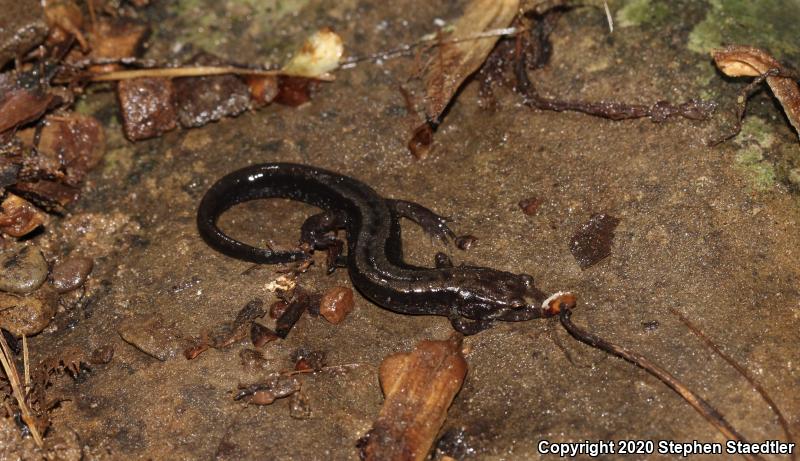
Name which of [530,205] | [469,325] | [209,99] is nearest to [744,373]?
[469,325]

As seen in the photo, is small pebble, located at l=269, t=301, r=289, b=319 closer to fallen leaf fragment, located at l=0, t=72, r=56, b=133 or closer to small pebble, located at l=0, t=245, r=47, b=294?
small pebble, located at l=0, t=245, r=47, b=294

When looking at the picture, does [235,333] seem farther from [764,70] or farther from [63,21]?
[764,70]

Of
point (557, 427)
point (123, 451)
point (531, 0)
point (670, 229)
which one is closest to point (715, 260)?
point (670, 229)

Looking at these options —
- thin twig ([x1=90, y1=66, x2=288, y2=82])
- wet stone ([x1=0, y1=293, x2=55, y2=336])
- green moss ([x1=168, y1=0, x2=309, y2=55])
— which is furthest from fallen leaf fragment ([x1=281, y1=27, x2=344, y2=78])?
wet stone ([x1=0, y1=293, x2=55, y2=336])

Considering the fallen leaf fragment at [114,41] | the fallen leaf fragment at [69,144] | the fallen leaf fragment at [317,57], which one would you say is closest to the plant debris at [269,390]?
the fallen leaf fragment at [69,144]

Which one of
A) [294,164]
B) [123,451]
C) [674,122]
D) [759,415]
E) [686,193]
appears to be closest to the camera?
[759,415]

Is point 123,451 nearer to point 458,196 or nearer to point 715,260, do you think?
point 458,196
